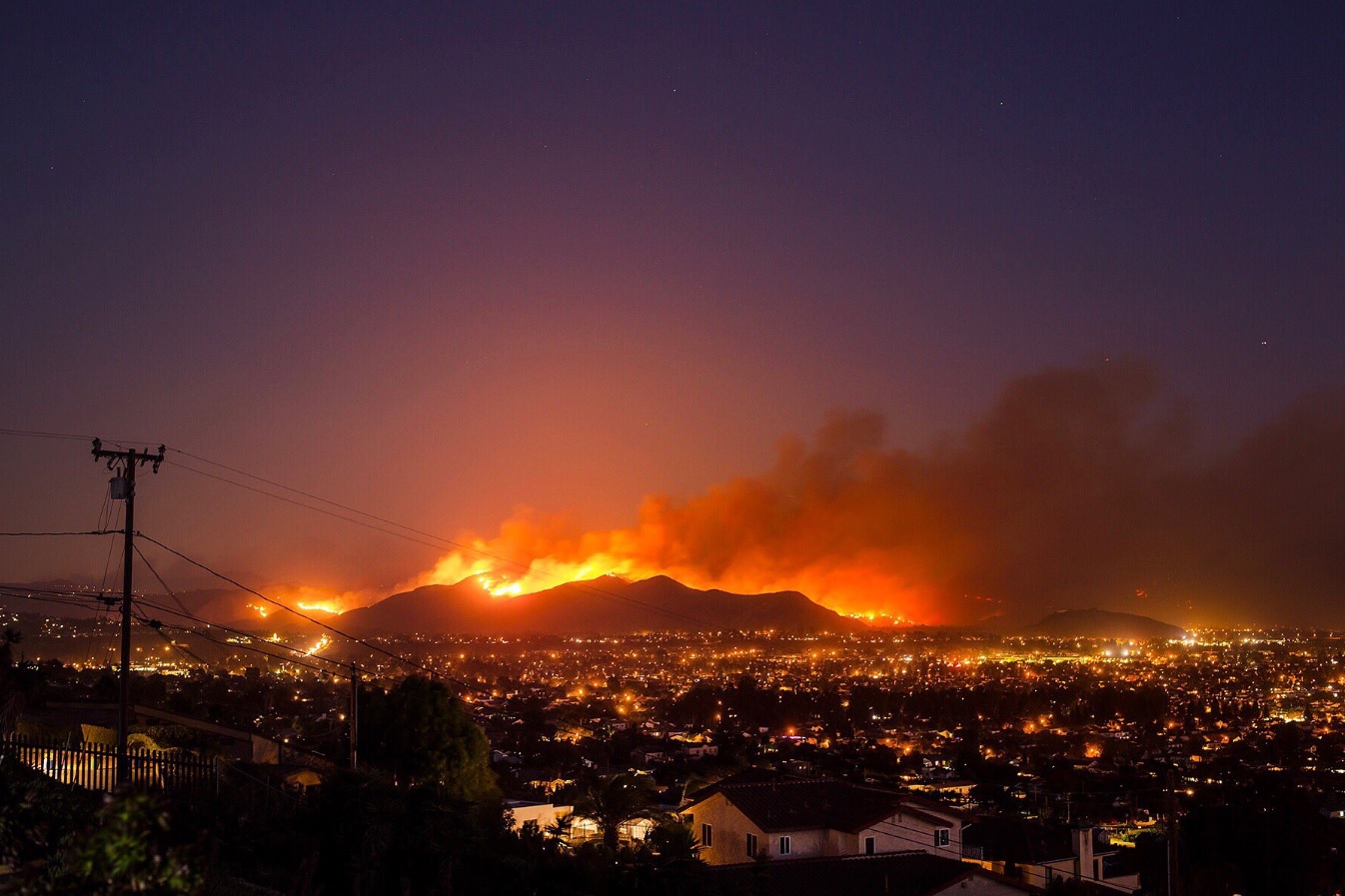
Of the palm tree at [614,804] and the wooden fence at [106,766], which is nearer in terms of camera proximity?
the wooden fence at [106,766]

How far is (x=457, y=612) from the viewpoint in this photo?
18775 centimetres

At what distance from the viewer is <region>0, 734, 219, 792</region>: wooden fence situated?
735 inches

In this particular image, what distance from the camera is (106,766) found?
1911 cm

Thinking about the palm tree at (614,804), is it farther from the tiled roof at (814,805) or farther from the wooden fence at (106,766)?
the wooden fence at (106,766)

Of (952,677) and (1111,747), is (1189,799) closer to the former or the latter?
(1111,747)

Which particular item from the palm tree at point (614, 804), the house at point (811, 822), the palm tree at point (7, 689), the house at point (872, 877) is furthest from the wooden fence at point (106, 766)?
the house at point (811, 822)

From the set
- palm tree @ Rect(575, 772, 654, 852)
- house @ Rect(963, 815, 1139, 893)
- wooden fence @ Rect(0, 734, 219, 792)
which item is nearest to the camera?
wooden fence @ Rect(0, 734, 219, 792)

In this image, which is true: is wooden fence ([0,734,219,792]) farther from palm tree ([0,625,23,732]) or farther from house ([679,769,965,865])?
house ([679,769,965,865])

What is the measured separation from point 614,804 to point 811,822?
4809mm

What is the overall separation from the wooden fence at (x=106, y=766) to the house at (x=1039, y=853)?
18.1 m

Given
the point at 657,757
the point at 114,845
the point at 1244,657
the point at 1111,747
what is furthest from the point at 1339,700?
the point at 114,845

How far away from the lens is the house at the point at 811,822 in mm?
28734

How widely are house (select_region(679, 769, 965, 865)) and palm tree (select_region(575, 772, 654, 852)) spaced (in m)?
1.70

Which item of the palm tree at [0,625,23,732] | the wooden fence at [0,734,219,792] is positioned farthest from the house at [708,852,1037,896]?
the palm tree at [0,625,23,732]
